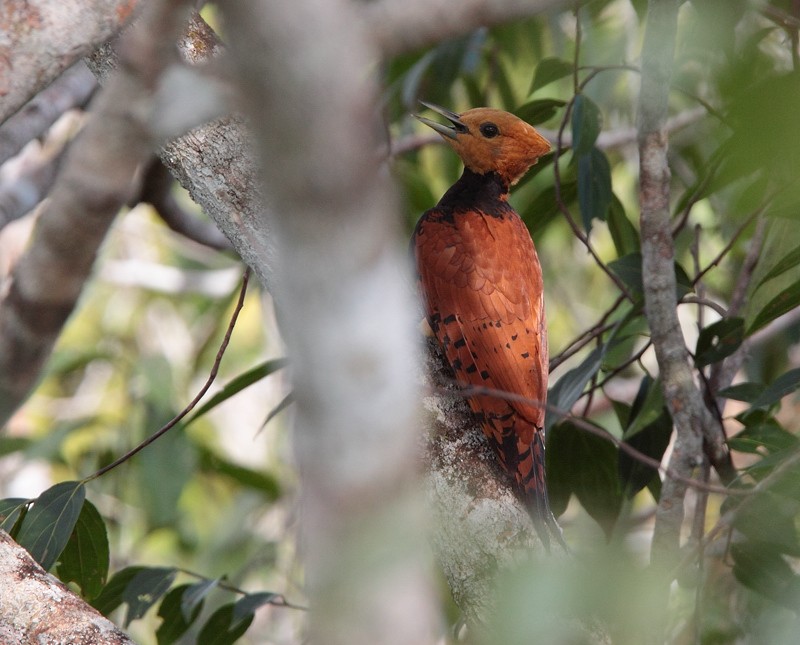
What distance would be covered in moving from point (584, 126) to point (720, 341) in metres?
0.73

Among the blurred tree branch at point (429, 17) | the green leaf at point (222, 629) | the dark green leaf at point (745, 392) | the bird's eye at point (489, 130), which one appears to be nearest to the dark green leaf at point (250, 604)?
the green leaf at point (222, 629)

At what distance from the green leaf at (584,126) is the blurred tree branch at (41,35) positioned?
1640 mm

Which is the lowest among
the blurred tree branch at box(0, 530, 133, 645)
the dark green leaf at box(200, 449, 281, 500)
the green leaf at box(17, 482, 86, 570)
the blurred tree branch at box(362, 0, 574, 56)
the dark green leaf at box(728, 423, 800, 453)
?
the blurred tree branch at box(0, 530, 133, 645)

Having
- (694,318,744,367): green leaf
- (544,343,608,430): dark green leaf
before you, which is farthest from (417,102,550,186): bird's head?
(694,318,744,367): green leaf

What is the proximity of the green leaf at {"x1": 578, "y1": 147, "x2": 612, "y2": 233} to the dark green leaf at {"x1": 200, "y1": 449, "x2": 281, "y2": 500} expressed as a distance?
112 inches

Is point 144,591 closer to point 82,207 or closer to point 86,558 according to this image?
point 86,558

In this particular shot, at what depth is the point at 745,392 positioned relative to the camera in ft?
8.67

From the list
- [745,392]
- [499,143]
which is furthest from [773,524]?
[499,143]

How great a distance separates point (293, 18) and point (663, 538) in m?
1.91

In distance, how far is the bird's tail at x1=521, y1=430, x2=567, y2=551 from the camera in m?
2.04

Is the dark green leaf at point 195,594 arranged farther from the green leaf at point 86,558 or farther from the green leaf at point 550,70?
the green leaf at point 550,70

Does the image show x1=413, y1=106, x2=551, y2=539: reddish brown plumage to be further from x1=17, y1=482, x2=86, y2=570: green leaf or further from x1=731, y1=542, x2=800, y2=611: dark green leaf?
x1=17, y1=482, x2=86, y2=570: green leaf

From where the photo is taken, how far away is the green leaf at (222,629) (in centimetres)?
279

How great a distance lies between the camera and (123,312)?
6.77m
